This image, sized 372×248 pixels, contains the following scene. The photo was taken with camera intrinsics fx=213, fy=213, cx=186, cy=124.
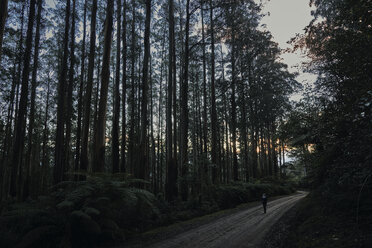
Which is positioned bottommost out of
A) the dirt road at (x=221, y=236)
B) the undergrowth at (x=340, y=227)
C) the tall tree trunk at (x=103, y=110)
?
the dirt road at (x=221, y=236)

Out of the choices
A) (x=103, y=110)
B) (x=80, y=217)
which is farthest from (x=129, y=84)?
(x=80, y=217)

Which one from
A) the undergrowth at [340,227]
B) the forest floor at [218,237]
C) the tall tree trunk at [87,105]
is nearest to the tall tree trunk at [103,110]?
the tall tree trunk at [87,105]

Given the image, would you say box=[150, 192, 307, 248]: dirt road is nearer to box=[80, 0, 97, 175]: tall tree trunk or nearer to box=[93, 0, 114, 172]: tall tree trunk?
box=[93, 0, 114, 172]: tall tree trunk

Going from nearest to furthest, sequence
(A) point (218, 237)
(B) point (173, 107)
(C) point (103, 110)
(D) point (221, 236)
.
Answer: (A) point (218, 237), (D) point (221, 236), (C) point (103, 110), (B) point (173, 107)

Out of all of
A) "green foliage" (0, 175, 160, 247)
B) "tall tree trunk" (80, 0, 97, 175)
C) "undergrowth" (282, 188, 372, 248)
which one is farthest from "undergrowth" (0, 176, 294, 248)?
"tall tree trunk" (80, 0, 97, 175)

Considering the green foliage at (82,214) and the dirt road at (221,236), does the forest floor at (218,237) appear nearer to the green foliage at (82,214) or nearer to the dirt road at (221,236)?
the dirt road at (221,236)

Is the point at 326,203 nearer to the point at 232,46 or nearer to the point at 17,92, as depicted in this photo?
the point at 232,46

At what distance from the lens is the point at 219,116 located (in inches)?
1192

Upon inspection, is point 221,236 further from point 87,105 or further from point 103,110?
point 87,105

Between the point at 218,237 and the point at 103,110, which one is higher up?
the point at 103,110

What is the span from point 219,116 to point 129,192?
998 inches

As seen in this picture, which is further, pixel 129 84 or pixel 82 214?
pixel 129 84

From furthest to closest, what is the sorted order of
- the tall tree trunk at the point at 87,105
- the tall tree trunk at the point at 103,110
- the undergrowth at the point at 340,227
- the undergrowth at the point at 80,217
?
the tall tree trunk at the point at 87,105, the tall tree trunk at the point at 103,110, the undergrowth at the point at 80,217, the undergrowth at the point at 340,227

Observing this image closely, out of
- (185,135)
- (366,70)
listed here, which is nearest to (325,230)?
(366,70)
